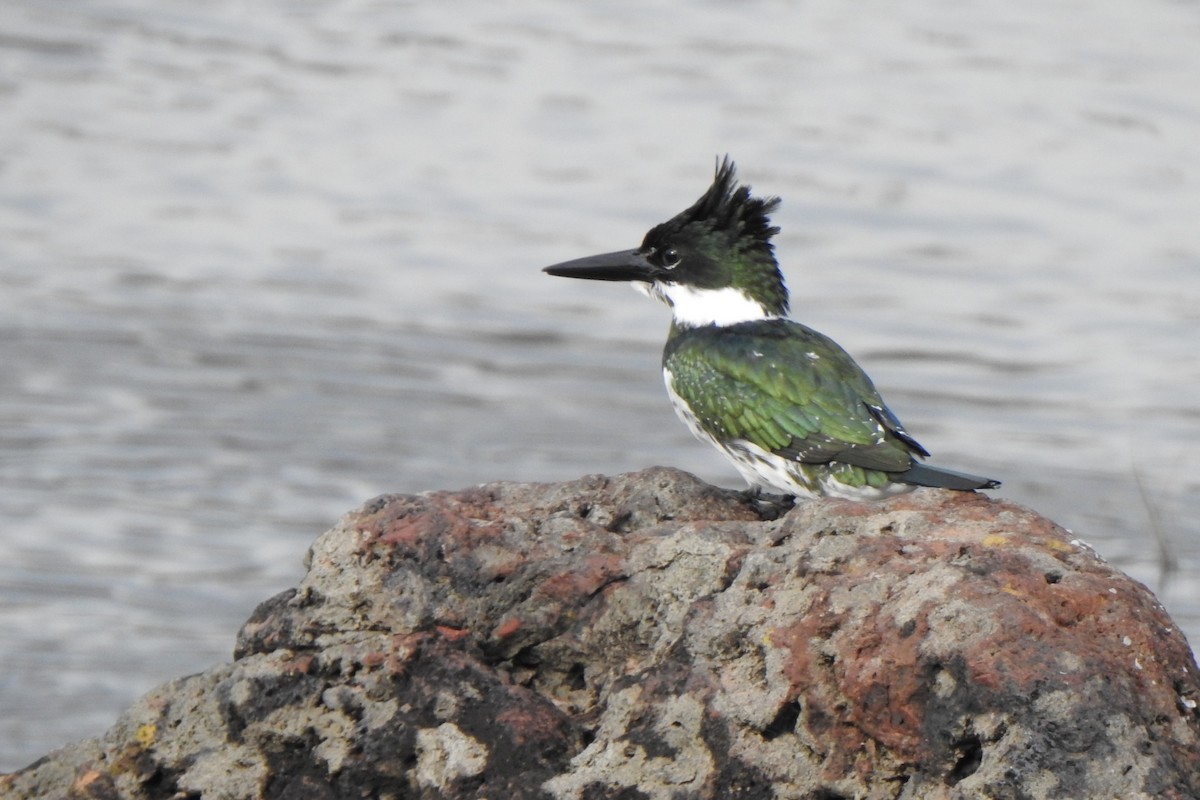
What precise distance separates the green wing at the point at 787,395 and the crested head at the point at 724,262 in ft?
0.63

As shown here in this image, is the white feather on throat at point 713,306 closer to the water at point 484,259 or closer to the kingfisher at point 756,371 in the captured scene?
the kingfisher at point 756,371

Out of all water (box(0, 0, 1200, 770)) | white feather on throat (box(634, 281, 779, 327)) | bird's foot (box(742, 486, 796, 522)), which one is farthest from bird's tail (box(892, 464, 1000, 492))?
water (box(0, 0, 1200, 770))

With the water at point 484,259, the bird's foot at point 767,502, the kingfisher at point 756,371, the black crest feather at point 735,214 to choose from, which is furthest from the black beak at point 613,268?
the water at point 484,259

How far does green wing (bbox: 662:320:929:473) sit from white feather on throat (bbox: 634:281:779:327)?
0.16 metres

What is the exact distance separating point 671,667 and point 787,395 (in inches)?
57.9

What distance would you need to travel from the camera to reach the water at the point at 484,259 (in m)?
9.63

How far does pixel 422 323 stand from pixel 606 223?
4.95 ft

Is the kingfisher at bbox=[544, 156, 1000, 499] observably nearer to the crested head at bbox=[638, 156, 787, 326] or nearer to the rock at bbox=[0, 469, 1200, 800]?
the crested head at bbox=[638, 156, 787, 326]

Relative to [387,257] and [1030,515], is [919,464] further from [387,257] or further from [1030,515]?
[387,257]

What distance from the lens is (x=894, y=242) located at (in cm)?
1321

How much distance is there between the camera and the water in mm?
9633

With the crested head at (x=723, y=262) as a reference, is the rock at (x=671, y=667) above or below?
below

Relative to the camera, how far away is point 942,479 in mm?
4793

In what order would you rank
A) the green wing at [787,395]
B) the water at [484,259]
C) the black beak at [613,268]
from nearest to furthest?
1. the green wing at [787,395]
2. the black beak at [613,268]
3. the water at [484,259]
